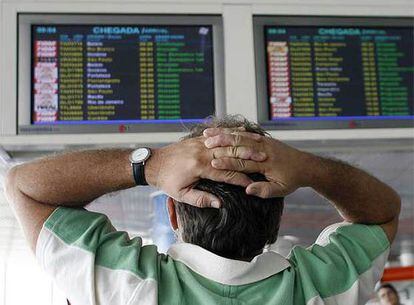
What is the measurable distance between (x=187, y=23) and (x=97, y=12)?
0.98 feet

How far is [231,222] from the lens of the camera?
1.06m

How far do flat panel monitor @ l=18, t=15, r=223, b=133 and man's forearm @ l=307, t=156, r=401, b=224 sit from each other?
753 mm

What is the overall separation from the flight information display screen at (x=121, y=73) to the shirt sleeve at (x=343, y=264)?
0.80 metres

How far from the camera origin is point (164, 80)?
199 centimetres

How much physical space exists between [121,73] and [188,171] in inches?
37.3

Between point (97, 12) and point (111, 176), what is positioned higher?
point (97, 12)

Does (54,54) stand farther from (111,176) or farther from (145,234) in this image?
(145,234)

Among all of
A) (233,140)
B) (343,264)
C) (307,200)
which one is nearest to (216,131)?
(233,140)

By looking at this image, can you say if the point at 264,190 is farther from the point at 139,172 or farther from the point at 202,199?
the point at 139,172

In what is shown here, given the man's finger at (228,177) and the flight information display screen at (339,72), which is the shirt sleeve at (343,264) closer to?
the man's finger at (228,177)

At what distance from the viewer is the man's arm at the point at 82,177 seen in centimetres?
114

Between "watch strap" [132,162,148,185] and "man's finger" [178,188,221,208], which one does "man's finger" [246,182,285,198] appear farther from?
"watch strap" [132,162,148,185]

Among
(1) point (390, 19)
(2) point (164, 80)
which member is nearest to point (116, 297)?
(2) point (164, 80)

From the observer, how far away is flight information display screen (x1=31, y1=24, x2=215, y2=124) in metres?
1.92
